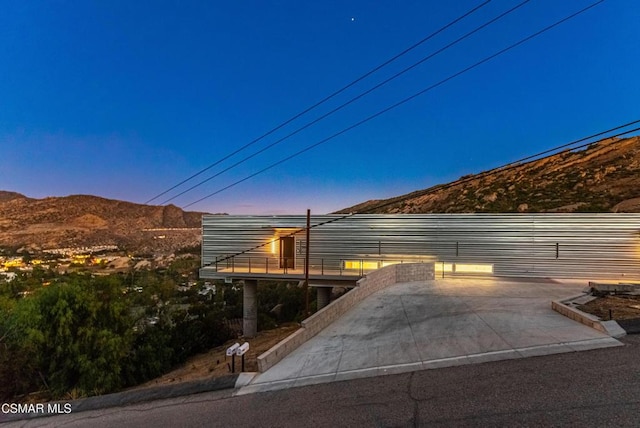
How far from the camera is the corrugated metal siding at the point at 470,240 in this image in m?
14.5

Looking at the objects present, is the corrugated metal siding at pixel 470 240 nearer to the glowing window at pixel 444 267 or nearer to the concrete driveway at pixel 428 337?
the glowing window at pixel 444 267

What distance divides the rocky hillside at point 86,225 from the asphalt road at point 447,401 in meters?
51.7

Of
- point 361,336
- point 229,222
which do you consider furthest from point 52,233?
point 361,336

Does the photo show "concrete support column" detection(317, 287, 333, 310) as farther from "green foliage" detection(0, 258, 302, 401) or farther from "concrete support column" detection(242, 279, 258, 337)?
"green foliage" detection(0, 258, 302, 401)

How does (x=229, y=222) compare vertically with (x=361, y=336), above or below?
above

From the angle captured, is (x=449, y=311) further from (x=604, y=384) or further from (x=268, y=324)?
(x=268, y=324)

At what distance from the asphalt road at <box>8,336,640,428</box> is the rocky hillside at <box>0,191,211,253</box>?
51.7 metres

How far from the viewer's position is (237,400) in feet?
17.1

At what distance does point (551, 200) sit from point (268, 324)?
120 feet

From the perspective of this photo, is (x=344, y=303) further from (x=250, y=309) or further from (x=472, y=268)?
(x=250, y=309)

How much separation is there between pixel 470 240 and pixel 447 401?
42.5ft

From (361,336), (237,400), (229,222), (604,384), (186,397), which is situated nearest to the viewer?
(604,384)

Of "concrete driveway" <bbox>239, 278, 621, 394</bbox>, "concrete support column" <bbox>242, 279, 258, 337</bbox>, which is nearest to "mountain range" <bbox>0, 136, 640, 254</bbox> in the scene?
"concrete support column" <bbox>242, 279, 258, 337</bbox>

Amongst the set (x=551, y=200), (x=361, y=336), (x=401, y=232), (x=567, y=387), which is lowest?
(x=361, y=336)
